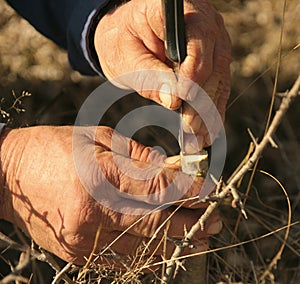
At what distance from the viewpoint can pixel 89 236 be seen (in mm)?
910

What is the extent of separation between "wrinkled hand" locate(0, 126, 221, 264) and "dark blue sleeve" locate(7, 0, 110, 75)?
0.33 metres

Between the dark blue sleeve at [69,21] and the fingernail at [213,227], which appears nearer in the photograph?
the fingernail at [213,227]

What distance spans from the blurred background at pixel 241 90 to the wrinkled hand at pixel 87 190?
1.46 feet

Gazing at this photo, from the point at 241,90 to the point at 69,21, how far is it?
1.86ft

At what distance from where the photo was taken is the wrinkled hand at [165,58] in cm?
92

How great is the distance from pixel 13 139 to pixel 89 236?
19 cm

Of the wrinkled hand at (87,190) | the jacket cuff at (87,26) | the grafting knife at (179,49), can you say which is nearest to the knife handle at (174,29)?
the grafting knife at (179,49)

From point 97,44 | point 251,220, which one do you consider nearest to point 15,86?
point 97,44

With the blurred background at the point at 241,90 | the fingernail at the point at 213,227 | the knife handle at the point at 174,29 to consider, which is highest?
the knife handle at the point at 174,29

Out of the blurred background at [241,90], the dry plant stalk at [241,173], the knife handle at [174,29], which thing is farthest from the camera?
the blurred background at [241,90]

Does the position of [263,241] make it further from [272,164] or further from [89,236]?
[89,236]

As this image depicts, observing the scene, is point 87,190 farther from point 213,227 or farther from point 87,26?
point 87,26

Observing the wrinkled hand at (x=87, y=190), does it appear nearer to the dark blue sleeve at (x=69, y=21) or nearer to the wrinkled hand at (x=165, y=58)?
the wrinkled hand at (x=165, y=58)

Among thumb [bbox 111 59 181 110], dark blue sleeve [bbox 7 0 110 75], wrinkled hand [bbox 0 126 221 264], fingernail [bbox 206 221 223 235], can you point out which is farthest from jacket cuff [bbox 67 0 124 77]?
fingernail [bbox 206 221 223 235]
